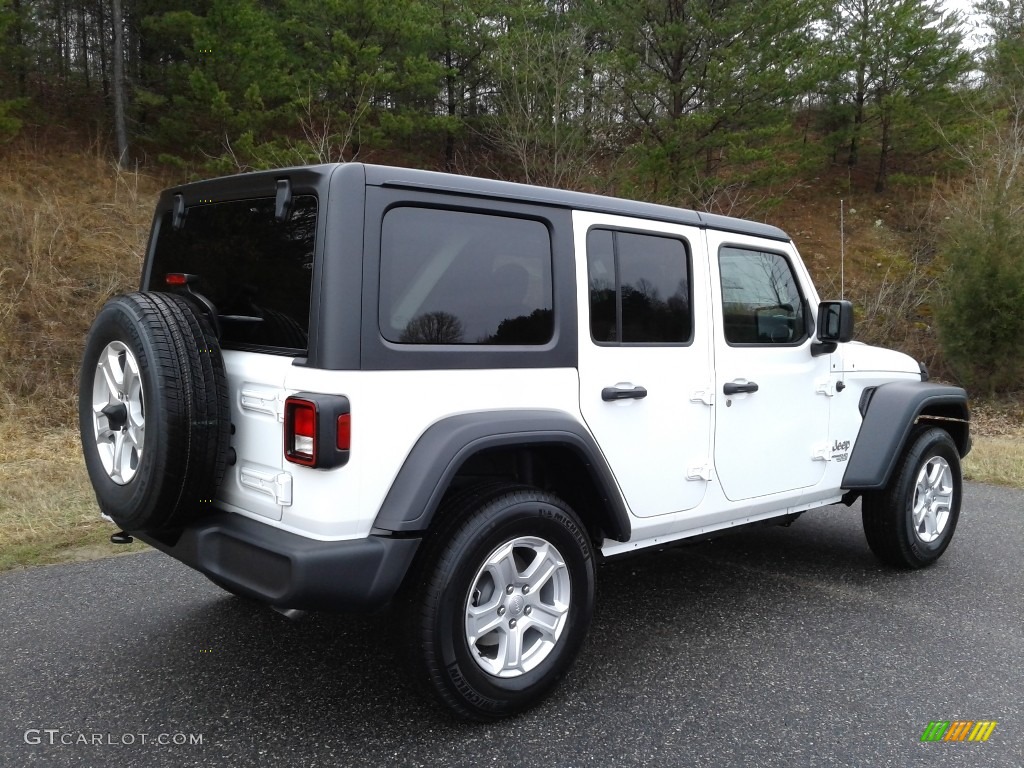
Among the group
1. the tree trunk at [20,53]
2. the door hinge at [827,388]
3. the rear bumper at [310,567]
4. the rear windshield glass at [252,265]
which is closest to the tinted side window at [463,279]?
the rear windshield glass at [252,265]

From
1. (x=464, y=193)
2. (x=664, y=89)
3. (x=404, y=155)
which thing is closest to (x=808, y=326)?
(x=464, y=193)

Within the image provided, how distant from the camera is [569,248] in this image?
10.7 feet

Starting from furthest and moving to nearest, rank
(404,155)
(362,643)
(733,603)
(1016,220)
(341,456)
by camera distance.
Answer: (404,155) < (1016,220) < (733,603) < (362,643) < (341,456)

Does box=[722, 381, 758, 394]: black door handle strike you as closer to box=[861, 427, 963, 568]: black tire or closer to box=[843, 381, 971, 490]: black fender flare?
box=[843, 381, 971, 490]: black fender flare

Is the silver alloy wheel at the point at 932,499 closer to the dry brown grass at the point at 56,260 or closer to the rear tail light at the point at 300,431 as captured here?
the rear tail light at the point at 300,431

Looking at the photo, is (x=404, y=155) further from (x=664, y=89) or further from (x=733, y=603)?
(x=733, y=603)

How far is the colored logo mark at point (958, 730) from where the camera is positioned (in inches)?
117

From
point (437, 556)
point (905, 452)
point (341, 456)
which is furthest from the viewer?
point (905, 452)

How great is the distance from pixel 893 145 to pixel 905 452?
23398 mm

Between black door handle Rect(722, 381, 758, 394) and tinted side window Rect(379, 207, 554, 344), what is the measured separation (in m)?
1.04

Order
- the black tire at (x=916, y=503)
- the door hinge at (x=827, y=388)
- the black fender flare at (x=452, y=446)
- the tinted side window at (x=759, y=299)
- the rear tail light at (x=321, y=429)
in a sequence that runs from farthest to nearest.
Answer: the black tire at (x=916, y=503) < the door hinge at (x=827, y=388) < the tinted side window at (x=759, y=299) < the black fender flare at (x=452, y=446) < the rear tail light at (x=321, y=429)

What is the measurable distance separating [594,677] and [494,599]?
71 centimetres

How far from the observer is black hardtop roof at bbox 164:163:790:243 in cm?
276

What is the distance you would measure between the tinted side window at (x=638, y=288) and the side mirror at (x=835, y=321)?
2.90ft
